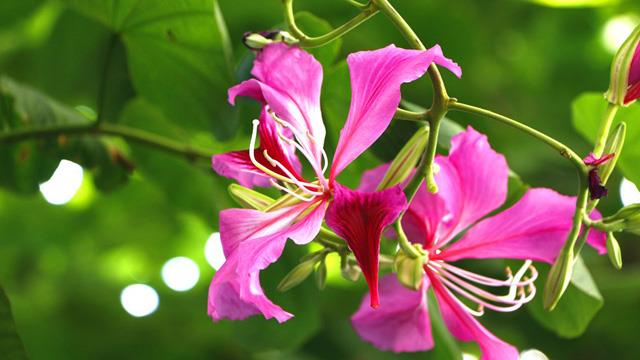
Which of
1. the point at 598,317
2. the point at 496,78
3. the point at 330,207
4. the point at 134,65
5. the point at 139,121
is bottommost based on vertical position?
the point at 598,317

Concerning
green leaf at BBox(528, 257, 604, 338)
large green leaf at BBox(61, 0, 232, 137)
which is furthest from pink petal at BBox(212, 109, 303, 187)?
green leaf at BBox(528, 257, 604, 338)

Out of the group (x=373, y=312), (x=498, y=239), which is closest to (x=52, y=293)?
(x=373, y=312)

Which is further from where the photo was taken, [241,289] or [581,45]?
[581,45]

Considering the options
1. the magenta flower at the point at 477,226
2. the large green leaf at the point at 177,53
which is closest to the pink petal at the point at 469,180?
the magenta flower at the point at 477,226

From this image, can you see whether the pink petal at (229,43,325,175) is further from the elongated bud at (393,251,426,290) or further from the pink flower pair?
the elongated bud at (393,251,426,290)

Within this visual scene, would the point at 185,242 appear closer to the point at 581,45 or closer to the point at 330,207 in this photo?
the point at 581,45

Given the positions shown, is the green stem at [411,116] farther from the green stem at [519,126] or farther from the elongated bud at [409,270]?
the elongated bud at [409,270]
